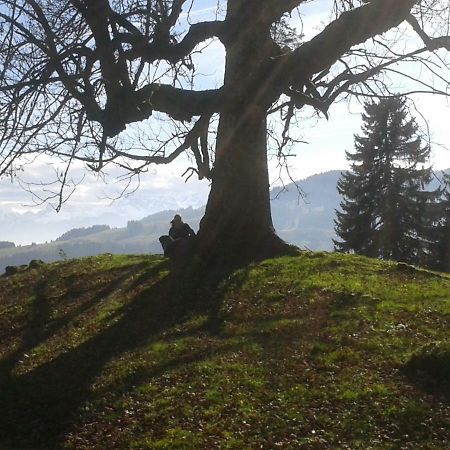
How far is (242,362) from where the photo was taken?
7773 millimetres

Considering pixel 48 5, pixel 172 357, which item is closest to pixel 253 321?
pixel 172 357

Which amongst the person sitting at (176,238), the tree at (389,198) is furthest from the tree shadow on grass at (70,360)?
the tree at (389,198)

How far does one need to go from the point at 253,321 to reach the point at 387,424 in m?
3.93

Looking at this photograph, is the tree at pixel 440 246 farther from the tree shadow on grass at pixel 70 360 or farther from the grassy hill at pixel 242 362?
the tree shadow on grass at pixel 70 360

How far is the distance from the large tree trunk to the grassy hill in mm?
938

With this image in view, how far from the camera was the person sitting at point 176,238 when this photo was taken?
14.1 m

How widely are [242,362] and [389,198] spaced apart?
85.3ft

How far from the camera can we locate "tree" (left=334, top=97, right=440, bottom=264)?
3084 centimetres

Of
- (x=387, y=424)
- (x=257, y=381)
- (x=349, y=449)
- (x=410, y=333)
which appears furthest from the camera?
(x=410, y=333)

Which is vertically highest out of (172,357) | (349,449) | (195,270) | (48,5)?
(48,5)

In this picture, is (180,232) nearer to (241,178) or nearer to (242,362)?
(241,178)

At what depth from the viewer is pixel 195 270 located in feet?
40.7

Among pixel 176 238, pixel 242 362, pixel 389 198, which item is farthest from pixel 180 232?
pixel 389 198

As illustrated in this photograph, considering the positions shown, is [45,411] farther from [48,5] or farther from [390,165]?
[390,165]
